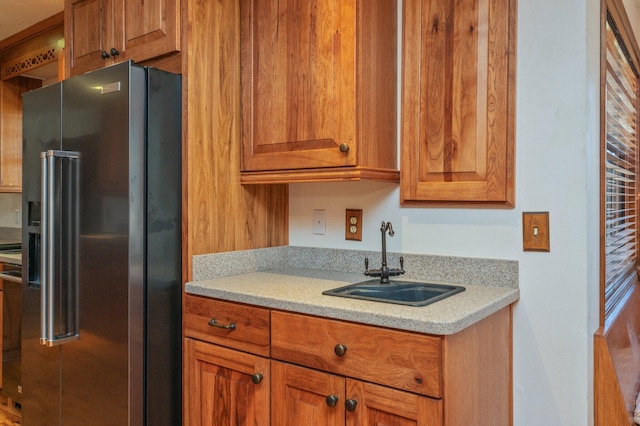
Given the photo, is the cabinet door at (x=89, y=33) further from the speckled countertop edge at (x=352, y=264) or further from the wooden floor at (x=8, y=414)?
the wooden floor at (x=8, y=414)

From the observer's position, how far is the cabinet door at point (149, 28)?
1.72 metres

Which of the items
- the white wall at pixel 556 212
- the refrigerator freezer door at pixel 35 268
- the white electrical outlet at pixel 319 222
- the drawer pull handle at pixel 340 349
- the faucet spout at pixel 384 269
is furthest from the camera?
the white electrical outlet at pixel 319 222

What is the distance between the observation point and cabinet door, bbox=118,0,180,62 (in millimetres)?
1725

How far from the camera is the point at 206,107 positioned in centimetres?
178

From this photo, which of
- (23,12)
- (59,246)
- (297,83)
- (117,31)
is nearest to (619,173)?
(297,83)

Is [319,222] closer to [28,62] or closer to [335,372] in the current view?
[335,372]

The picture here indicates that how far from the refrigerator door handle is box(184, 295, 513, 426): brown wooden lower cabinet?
0.46 meters

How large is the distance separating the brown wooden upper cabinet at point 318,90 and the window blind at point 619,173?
0.84 m

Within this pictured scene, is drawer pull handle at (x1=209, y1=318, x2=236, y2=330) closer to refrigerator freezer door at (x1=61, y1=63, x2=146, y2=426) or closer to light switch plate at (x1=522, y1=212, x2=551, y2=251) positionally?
refrigerator freezer door at (x1=61, y1=63, x2=146, y2=426)

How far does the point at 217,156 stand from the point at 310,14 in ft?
2.05

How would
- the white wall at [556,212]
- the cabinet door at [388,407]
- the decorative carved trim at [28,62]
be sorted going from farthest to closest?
1. the decorative carved trim at [28,62]
2. the white wall at [556,212]
3. the cabinet door at [388,407]

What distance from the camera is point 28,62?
10.3 feet

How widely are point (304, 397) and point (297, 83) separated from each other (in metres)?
1.07

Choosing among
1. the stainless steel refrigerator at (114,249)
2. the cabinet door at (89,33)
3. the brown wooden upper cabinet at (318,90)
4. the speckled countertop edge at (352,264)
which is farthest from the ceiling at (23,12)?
the speckled countertop edge at (352,264)
